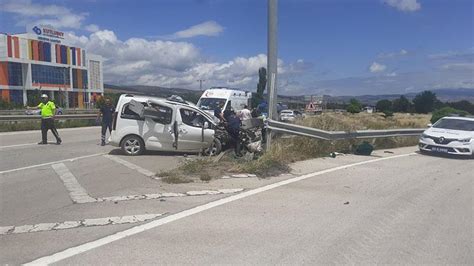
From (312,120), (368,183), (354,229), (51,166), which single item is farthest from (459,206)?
(51,166)

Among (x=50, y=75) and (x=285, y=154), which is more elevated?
(x=50, y=75)

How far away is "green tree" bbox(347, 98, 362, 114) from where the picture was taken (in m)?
55.4

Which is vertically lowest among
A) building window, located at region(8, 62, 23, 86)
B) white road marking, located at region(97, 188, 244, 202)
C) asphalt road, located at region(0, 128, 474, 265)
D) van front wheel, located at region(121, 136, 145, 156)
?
asphalt road, located at region(0, 128, 474, 265)

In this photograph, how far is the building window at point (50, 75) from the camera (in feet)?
265

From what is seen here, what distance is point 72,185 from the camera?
8.45m

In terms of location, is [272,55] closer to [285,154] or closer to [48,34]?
[285,154]

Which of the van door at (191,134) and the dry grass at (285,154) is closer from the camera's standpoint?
the dry grass at (285,154)

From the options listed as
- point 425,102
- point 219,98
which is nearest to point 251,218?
point 219,98

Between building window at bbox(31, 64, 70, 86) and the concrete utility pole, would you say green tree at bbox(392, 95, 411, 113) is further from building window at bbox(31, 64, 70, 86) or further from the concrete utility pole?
building window at bbox(31, 64, 70, 86)

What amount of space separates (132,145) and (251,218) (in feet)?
25.0

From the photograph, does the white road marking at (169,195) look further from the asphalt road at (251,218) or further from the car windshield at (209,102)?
the car windshield at (209,102)

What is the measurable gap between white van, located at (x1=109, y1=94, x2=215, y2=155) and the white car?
23.5 feet

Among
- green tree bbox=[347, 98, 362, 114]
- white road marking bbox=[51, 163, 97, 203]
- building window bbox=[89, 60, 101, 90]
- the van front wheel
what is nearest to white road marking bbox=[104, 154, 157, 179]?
the van front wheel

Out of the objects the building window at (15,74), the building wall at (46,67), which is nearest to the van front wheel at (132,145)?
the building wall at (46,67)
